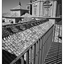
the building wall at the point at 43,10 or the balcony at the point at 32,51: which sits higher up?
the building wall at the point at 43,10

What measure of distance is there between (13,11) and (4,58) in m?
16.0

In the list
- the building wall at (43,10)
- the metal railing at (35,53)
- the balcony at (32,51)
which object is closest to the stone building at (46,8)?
the building wall at (43,10)

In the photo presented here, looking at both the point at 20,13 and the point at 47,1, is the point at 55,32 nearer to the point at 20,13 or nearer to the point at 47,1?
the point at 47,1

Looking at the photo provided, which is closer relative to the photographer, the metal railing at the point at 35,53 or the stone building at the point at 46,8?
the metal railing at the point at 35,53

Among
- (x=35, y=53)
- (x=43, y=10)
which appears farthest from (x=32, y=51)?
(x=43, y=10)

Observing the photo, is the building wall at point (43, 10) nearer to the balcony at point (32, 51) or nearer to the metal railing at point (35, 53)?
the balcony at point (32, 51)

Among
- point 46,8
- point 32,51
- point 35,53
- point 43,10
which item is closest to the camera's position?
point 35,53

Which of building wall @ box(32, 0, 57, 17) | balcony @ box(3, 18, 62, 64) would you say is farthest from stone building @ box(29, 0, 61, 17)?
balcony @ box(3, 18, 62, 64)

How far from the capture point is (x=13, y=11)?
1634 cm

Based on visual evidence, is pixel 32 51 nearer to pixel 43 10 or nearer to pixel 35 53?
pixel 35 53

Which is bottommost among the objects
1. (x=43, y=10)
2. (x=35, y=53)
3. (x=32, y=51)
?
(x=32, y=51)

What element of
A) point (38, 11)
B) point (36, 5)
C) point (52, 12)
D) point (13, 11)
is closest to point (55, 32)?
point (52, 12)

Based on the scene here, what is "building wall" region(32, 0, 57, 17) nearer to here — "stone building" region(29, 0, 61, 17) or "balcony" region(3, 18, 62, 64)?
"stone building" region(29, 0, 61, 17)

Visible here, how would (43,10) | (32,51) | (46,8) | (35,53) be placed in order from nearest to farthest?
(35,53), (32,51), (46,8), (43,10)
